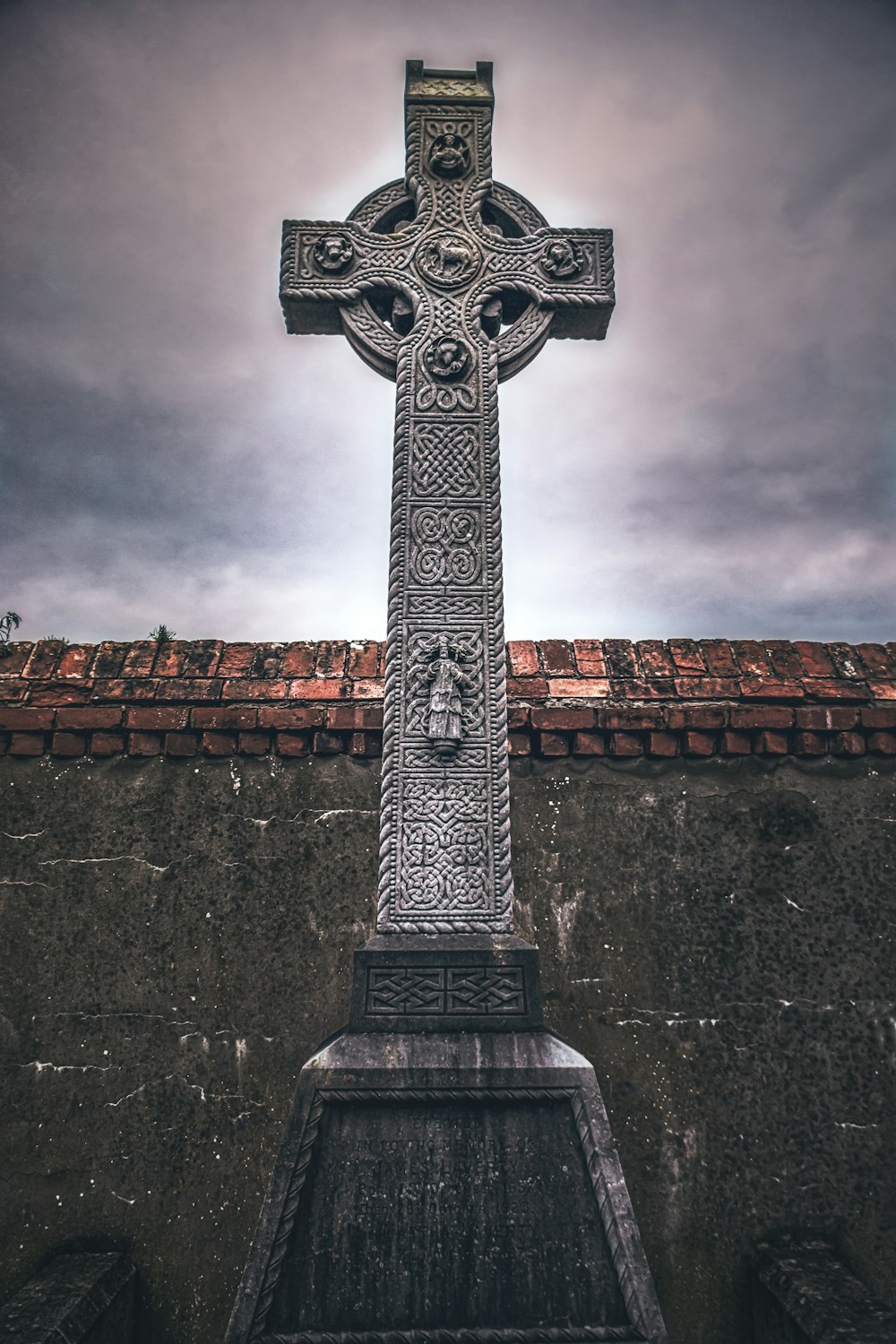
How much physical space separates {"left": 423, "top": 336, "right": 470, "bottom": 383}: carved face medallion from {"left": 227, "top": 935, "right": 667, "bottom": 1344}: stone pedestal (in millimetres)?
2211

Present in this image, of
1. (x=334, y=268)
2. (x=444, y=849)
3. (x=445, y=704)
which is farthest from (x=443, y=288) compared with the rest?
(x=444, y=849)

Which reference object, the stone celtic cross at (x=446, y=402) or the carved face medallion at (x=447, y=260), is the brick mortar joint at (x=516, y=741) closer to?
the stone celtic cross at (x=446, y=402)

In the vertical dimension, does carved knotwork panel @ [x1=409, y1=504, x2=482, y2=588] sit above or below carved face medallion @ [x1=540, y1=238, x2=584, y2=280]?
below

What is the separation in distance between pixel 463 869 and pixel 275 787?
1163mm

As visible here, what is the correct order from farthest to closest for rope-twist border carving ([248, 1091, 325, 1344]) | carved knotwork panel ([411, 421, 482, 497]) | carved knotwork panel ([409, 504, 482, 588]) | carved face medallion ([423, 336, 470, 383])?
carved face medallion ([423, 336, 470, 383]) → carved knotwork panel ([411, 421, 482, 497]) → carved knotwork panel ([409, 504, 482, 588]) → rope-twist border carving ([248, 1091, 325, 1344])

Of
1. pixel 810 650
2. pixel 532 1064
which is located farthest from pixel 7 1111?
pixel 810 650

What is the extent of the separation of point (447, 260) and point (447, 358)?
1.48 ft

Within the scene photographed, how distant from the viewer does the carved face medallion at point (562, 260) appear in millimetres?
2955

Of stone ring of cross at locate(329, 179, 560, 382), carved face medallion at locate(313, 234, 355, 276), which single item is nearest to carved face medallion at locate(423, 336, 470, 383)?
stone ring of cross at locate(329, 179, 560, 382)

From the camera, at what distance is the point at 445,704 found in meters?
2.40

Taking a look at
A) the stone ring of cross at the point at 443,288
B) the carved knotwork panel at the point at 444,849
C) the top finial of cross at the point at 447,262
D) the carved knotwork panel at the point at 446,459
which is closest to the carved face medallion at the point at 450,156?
the top finial of cross at the point at 447,262

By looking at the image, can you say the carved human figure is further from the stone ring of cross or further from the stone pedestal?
the stone ring of cross

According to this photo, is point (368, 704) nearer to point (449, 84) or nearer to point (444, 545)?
point (444, 545)

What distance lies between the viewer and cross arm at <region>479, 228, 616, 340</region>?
293 cm
